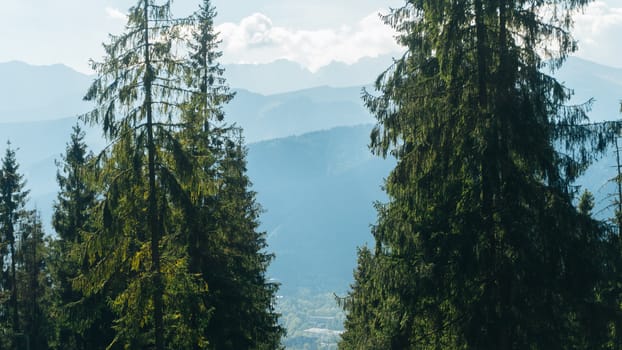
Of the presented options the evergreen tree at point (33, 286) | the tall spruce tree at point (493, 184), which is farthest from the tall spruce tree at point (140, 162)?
the evergreen tree at point (33, 286)

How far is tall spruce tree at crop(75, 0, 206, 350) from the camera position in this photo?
50.8 ft

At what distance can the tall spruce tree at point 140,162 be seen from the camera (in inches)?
610

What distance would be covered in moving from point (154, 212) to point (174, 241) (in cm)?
284

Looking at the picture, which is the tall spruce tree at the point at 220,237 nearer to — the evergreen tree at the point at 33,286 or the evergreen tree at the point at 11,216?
the evergreen tree at the point at 11,216

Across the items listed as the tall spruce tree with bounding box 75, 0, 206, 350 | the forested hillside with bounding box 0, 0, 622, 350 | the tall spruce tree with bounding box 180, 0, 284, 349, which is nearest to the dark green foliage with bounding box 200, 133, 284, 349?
the tall spruce tree with bounding box 180, 0, 284, 349

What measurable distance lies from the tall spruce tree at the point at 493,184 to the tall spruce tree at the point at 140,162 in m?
5.19

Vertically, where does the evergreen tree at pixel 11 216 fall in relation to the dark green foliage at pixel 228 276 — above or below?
above

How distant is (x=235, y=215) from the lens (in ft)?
74.2

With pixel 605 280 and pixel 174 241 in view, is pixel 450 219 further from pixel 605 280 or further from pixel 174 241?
pixel 174 241

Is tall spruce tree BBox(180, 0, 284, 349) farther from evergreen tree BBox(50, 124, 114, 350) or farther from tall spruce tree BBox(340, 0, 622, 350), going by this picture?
evergreen tree BBox(50, 124, 114, 350)

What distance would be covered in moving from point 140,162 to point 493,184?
818 centimetres

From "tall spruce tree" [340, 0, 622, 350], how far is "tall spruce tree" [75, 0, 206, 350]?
5.19 meters

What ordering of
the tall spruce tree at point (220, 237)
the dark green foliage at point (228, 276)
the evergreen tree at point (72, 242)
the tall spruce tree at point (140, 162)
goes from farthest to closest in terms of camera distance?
the evergreen tree at point (72, 242) → the dark green foliage at point (228, 276) → the tall spruce tree at point (220, 237) → the tall spruce tree at point (140, 162)

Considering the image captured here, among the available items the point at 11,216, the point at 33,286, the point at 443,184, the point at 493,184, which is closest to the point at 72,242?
the point at 11,216
